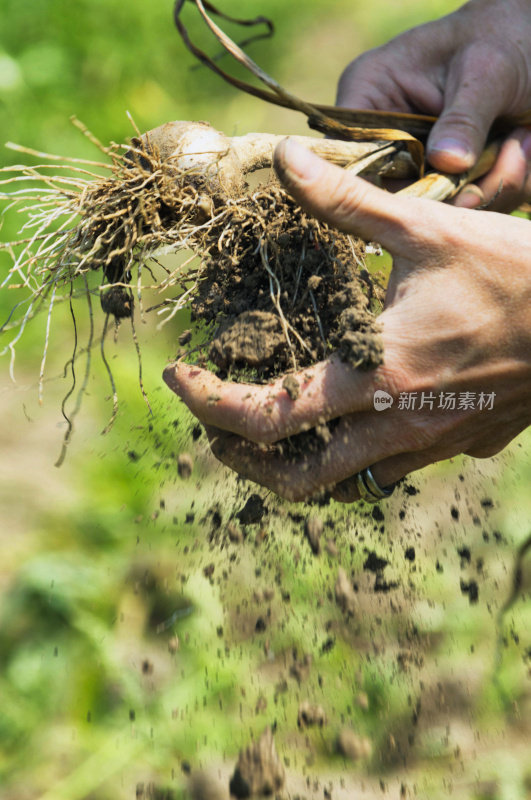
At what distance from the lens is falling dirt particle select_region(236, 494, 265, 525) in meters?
1.38

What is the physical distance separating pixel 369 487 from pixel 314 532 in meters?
0.19

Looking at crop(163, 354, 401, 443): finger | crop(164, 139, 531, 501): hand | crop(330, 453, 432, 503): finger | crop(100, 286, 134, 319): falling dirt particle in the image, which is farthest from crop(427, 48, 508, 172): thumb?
crop(100, 286, 134, 319): falling dirt particle

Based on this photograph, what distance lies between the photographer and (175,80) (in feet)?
10.5

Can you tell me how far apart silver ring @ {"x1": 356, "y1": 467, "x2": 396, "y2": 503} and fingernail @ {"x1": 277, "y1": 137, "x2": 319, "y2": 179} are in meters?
0.67

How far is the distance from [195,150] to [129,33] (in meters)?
2.54

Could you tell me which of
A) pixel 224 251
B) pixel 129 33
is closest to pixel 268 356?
pixel 224 251

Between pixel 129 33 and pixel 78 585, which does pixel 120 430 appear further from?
pixel 129 33

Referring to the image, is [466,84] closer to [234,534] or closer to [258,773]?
[234,534]

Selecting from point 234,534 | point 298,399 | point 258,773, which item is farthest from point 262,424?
point 258,773

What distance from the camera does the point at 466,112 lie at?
1.58 metres

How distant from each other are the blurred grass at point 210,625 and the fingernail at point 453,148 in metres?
0.99

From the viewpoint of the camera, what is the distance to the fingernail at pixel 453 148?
1469mm

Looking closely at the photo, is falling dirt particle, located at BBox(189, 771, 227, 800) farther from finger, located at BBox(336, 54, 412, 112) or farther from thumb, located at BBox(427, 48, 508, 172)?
finger, located at BBox(336, 54, 412, 112)

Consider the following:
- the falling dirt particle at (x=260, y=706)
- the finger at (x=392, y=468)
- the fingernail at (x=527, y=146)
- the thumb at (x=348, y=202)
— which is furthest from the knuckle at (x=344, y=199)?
the falling dirt particle at (x=260, y=706)
